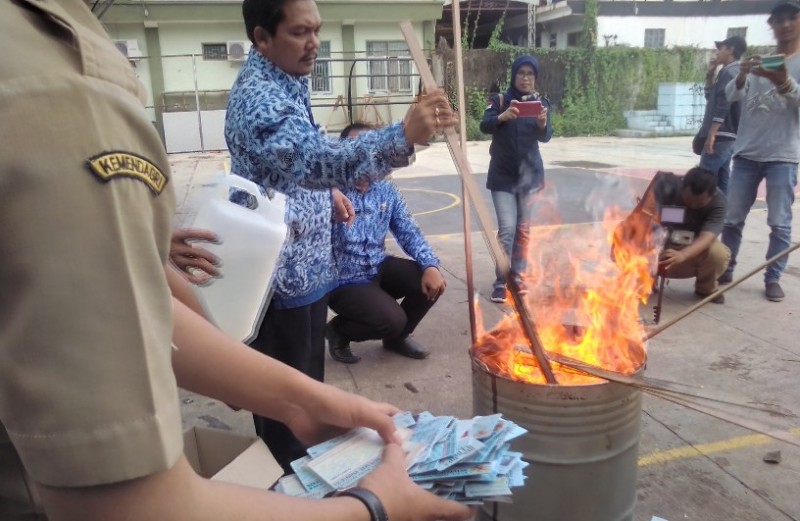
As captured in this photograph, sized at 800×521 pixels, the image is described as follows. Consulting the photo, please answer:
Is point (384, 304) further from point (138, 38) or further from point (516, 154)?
point (138, 38)

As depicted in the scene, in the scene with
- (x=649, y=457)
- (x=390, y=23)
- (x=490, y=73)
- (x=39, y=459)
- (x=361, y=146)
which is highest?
(x=390, y=23)

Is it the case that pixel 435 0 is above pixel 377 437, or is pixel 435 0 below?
above

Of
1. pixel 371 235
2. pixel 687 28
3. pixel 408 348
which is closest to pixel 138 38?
pixel 371 235

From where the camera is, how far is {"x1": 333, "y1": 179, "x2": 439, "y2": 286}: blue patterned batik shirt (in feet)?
12.1

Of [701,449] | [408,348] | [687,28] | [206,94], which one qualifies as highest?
[687,28]

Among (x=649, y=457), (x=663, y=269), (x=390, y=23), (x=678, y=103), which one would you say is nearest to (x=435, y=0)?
(x=390, y=23)

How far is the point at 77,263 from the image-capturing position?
541mm

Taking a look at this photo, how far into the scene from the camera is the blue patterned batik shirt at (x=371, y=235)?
3676 millimetres

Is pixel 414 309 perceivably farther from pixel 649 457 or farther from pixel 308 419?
pixel 308 419

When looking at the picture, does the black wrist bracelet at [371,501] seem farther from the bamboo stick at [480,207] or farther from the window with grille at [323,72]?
the window with grille at [323,72]

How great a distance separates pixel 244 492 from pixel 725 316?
464 centimetres

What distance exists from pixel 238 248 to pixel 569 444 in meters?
1.17

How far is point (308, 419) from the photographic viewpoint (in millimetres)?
1254

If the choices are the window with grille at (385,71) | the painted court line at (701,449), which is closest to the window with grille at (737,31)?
the window with grille at (385,71)
